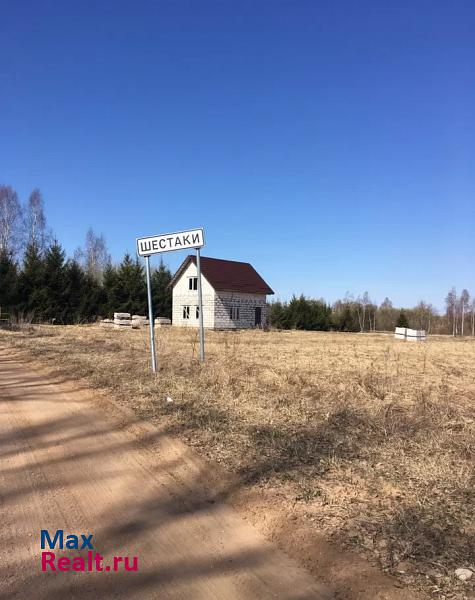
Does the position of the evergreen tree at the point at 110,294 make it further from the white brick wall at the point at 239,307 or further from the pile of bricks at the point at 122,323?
the white brick wall at the point at 239,307

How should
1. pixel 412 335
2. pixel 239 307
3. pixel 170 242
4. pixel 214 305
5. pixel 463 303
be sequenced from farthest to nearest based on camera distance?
pixel 463 303 → pixel 239 307 → pixel 214 305 → pixel 412 335 → pixel 170 242

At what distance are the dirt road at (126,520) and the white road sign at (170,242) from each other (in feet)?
15.0

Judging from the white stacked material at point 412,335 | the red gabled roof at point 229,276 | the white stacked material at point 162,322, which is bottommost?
the white stacked material at point 412,335

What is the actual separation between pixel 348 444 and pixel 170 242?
→ 19.9 feet

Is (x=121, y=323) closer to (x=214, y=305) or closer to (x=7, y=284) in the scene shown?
(x=7, y=284)

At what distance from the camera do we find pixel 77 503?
3.78m

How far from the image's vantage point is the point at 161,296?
157 ft

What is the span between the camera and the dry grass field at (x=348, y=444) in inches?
125

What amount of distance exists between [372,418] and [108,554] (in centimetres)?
417

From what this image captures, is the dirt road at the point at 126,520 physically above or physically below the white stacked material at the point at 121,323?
below

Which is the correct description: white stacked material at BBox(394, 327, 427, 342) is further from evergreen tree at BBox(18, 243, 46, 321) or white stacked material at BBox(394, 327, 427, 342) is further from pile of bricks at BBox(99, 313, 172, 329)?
evergreen tree at BBox(18, 243, 46, 321)

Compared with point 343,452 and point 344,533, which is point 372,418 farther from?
point 344,533

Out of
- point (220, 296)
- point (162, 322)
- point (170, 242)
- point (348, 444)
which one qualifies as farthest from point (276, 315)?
point (348, 444)

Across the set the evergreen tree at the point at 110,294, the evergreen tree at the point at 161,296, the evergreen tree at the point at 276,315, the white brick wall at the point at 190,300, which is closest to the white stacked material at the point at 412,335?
the white brick wall at the point at 190,300
